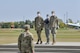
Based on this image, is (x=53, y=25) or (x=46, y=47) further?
(x=53, y=25)

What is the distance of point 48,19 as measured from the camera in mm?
20922

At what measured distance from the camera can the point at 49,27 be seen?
20.6m

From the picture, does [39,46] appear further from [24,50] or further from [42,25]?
[24,50]

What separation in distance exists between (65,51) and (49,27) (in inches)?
125

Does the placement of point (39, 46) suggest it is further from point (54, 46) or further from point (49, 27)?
point (49, 27)

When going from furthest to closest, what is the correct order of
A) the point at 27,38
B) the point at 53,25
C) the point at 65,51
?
the point at 53,25, the point at 65,51, the point at 27,38

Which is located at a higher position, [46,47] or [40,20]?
[40,20]

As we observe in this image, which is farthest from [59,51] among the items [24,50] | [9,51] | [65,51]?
[24,50]

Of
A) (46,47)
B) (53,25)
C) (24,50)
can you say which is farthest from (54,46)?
(24,50)

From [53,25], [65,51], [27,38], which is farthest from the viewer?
[53,25]

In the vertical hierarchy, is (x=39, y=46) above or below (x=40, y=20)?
below

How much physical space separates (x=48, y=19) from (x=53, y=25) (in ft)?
2.49

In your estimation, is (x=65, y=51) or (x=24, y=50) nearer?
(x=24, y=50)

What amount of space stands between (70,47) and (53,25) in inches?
96.7
